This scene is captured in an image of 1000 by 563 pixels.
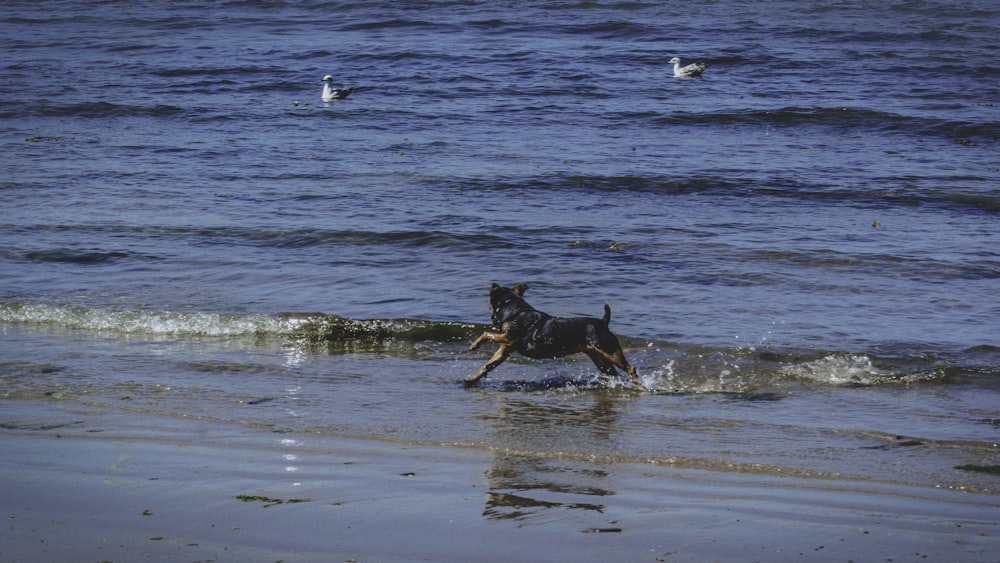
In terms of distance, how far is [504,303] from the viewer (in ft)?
26.9

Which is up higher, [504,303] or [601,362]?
[504,303]

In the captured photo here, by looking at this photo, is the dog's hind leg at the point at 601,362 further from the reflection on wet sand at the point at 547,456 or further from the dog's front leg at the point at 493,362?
the dog's front leg at the point at 493,362

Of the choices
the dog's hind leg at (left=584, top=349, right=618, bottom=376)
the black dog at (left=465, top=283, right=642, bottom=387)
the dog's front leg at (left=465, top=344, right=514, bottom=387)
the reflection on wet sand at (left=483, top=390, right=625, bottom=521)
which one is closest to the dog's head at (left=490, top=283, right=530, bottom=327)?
the black dog at (left=465, top=283, right=642, bottom=387)

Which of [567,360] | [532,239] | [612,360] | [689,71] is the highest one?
[689,71]

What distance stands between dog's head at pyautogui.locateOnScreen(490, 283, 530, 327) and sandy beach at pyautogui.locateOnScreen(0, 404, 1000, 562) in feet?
7.08

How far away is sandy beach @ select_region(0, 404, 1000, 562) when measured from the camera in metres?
4.36

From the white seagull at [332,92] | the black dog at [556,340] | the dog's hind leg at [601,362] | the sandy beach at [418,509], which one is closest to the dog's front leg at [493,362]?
the black dog at [556,340]

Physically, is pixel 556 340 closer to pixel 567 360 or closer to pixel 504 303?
pixel 504 303

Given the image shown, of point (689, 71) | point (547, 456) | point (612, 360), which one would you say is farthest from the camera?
point (689, 71)

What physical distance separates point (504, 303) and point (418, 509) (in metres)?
3.46

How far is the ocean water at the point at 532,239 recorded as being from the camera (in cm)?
704

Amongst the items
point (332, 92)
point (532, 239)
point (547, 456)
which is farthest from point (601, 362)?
point (332, 92)

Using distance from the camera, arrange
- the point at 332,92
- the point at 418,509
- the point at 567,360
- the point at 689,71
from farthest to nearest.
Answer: the point at 689,71, the point at 332,92, the point at 567,360, the point at 418,509

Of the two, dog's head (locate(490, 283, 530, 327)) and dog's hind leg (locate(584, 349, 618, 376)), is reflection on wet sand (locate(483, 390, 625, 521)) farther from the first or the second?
dog's head (locate(490, 283, 530, 327))
